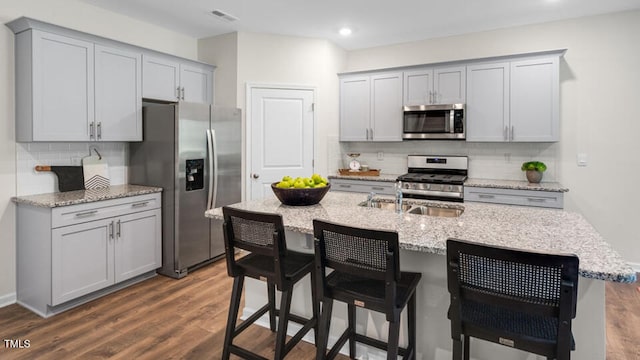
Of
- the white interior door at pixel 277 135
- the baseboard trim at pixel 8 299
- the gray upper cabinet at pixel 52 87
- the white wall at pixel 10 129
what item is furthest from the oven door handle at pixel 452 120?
the baseboard trim at pixel 8 299

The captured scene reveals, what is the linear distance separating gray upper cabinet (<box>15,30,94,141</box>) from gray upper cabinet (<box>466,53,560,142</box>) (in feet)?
12.8

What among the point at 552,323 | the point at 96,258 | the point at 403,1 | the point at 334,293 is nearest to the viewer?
the point at 552,323

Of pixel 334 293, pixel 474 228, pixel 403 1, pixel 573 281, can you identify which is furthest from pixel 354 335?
pixel 403 1

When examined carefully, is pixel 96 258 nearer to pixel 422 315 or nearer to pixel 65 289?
pixel 65 289

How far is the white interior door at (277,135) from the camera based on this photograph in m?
4.52

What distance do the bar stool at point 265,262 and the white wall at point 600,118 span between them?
3.41 metres

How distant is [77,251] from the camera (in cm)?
299

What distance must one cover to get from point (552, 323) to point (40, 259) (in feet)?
11.3

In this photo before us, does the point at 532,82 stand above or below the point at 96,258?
above

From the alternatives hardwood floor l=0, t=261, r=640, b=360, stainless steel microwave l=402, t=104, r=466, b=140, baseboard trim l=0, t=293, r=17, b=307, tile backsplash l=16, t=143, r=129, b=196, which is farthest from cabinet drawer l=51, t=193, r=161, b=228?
stainless steel microwave l=402, t=104, r=466, b=140

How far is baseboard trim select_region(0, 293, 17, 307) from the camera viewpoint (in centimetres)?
305

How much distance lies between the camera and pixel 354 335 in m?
2.21

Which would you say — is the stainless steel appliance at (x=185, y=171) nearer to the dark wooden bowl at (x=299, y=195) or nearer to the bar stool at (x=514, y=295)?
the dark wooden bowl at (x=299, y=195)

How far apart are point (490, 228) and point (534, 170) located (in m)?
2.53
